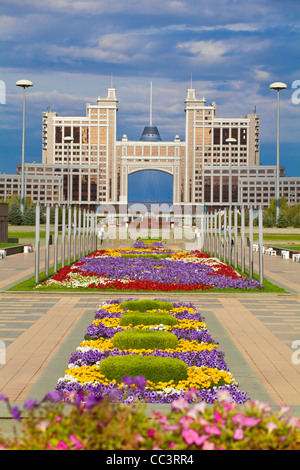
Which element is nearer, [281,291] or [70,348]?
[70,348]

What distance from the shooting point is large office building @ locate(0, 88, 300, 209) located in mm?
156000

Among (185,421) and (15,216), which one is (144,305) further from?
(15,216)

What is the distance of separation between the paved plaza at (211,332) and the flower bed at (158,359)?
0.23 m

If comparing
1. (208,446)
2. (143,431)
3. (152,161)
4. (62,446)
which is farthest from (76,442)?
(152,161)

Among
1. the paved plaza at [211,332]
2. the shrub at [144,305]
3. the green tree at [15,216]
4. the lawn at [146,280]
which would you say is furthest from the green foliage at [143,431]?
the green tree at [15,216]

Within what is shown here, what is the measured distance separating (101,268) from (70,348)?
10295 millimetres

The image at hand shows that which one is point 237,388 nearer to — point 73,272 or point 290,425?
point 290,425

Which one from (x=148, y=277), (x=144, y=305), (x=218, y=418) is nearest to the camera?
(x=218, y=418)

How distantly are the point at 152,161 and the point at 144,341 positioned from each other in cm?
15674

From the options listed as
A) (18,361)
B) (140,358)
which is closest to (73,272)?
(18,361)

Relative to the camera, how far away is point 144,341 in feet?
27.1

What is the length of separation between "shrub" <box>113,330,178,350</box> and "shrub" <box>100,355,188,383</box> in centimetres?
108

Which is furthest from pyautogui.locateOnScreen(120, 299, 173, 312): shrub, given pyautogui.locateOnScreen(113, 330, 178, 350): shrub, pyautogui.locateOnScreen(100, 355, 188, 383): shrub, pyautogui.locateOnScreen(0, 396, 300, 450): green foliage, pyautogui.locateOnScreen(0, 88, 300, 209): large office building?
pyautogui.locateOnScreen(0, 88, 300, 209): large office building

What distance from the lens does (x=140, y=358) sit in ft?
23.8
